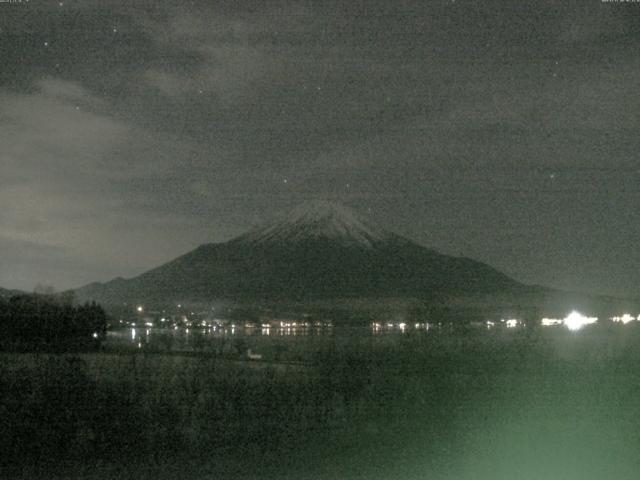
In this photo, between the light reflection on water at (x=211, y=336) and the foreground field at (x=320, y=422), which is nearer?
the foreground field at (x=320, y=422)

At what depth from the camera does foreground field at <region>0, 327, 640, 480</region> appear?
1352 centimetres

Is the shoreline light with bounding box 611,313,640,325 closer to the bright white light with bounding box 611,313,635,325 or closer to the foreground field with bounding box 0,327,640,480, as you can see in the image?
the bright white light with bounding box 611,313,635,325

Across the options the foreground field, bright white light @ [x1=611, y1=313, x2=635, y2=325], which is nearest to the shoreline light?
bright white light @ [x1=611, y1=313, x2=635, y2=325]

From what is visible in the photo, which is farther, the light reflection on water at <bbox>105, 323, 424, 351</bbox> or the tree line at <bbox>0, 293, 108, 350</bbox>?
the tree line at <bbox>0, 293, 108, 350</bbox>

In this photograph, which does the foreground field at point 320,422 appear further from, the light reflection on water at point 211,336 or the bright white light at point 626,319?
the bright white light at point 626,319

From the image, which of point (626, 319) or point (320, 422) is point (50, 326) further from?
point (626, 319)

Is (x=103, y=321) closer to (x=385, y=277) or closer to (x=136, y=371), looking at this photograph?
(x=136, y=371)

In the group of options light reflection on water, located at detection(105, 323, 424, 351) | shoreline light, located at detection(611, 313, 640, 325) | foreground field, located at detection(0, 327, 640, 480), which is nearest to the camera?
foreground field, located at detection(0, 327, 640, 480)

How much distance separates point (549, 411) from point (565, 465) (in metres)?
5.28

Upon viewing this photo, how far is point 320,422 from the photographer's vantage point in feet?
55.4

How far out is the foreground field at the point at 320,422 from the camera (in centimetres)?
1352

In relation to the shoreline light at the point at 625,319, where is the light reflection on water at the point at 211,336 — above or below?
below

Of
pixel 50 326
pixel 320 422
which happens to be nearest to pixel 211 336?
pixel 50 326

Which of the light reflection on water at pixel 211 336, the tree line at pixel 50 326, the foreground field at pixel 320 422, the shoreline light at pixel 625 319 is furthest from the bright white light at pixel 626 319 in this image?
the foreground field at pixel 320 422
